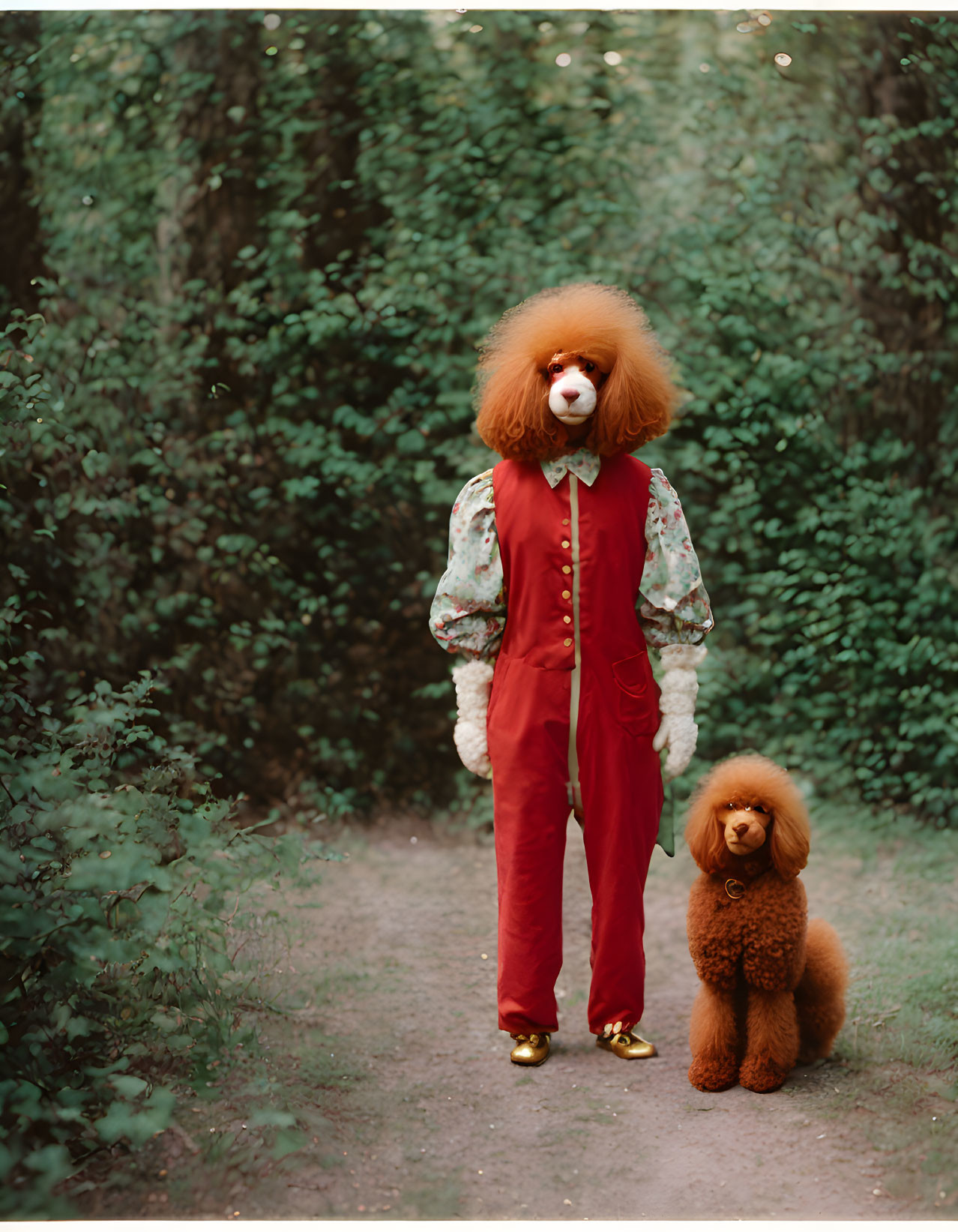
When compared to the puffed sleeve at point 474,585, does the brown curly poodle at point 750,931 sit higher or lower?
lower

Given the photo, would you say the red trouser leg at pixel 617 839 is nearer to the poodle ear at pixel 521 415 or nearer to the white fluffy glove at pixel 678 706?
the white fluffy glove at pixel 678 706

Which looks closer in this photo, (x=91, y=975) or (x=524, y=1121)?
(x=91, y=975)

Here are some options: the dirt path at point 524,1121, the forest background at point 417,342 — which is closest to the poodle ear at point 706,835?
the dirt path at point 524,1121

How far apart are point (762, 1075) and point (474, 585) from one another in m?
1.33

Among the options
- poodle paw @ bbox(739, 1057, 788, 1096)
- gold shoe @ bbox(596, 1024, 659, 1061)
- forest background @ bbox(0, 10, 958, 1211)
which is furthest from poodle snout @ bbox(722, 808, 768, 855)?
forest background @ bbox(0, 10, 958, 1211)

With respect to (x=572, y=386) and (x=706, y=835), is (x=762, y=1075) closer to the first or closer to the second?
(x=706, y=835)

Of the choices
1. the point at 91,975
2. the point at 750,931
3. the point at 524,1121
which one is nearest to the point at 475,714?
the point at 750,931

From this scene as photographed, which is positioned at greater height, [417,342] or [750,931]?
[417,342]

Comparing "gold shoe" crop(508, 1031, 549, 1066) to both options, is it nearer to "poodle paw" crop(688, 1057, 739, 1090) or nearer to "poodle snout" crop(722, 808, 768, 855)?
"poodle paw" crop(688, 1057, 739, 1090)

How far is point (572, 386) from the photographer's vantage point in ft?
8.76

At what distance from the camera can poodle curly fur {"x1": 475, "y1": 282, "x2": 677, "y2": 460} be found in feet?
8.93

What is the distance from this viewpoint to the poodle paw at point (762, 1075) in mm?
2676

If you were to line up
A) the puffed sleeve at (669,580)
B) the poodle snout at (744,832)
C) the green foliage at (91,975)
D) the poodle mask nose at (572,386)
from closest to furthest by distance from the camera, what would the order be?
1. the green foliage at (91,975)
2. the poodle snout at (744,832)
3. the poodle mask nose at (572,386)
4. the puffed sleeve at (669,580)

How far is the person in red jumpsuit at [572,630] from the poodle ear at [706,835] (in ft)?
0.44
